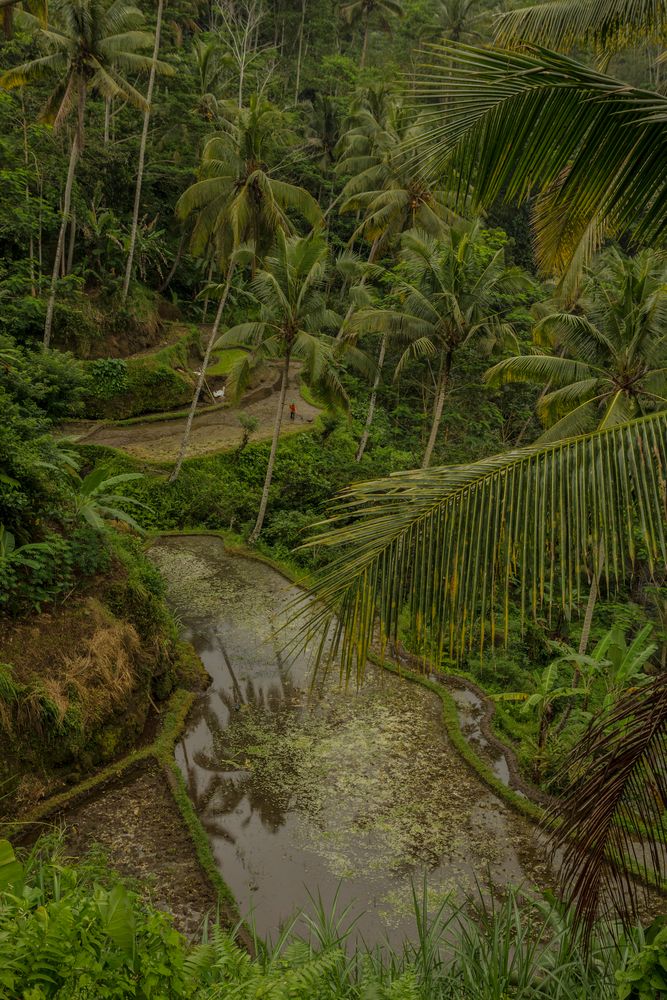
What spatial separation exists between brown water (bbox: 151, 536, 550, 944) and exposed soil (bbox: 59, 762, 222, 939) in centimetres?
34

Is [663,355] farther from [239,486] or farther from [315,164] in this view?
[315,164]

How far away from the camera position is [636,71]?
36.7 meters

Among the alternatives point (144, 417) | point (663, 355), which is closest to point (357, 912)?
point (663, 355)

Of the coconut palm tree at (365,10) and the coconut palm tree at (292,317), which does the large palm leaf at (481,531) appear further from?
the coconut palm tree at (365,10)

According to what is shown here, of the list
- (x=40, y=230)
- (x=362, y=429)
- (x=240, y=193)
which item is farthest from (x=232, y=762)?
(x=362, y=429)

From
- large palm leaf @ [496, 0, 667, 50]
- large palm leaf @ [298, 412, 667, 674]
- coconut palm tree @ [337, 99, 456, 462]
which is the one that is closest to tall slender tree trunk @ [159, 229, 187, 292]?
coconut palm tree @ [337, 99, 456, 462]

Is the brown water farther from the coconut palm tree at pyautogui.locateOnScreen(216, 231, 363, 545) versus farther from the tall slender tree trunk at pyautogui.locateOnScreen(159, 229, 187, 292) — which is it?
the tall slender tree trunk at pyautogui.locateOnScreen(159, 229, 187, 292)

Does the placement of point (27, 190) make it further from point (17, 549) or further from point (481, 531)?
point (481, 531)

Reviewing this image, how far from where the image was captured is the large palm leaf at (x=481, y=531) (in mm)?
2740

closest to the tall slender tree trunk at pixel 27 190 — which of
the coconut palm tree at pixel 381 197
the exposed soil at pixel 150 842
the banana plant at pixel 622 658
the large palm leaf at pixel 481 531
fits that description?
the coconut palm tree at pixel 381 197

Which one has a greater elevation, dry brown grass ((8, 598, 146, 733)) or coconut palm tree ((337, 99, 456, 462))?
coconut palm tree ((337, 99, 456, 462))

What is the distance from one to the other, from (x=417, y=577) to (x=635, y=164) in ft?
6.62

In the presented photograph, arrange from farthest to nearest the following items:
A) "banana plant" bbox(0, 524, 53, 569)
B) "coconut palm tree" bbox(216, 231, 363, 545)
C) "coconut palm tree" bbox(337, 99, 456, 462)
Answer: "coconut palm tree" bbox(337, 99, 456, 462), "coconut palm tree" bbox(216, 231, 363, 545), "banana plant" bbox(0, 524, 53, 569)

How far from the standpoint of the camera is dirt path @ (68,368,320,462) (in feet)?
58.6
